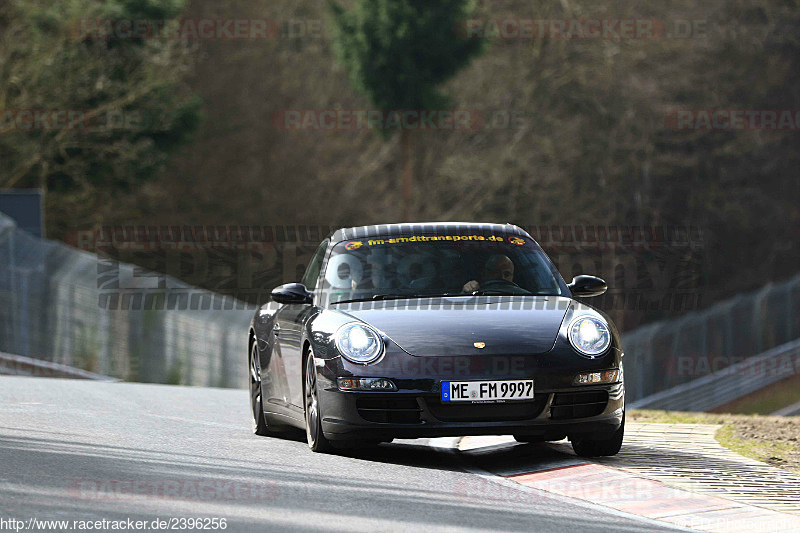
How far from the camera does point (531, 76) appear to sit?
44.7 metres

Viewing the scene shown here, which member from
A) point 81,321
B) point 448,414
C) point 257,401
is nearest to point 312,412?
point 448,414

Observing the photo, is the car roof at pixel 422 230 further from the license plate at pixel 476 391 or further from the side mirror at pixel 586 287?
the license plate at pixel 476 391

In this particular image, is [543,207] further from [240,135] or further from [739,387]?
[739,387]

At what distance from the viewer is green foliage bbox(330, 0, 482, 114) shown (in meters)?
41.0

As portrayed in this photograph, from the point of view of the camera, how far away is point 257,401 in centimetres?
1088

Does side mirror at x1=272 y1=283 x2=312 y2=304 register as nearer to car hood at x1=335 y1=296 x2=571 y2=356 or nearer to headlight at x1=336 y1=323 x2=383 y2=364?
car hood at x1=335 y1=296 x2=571 y2=356

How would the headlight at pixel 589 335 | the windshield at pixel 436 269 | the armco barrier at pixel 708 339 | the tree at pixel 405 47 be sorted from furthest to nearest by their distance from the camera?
the tree at pixel 405 47
the armco barrier at pixel 708 339
the windshield at pixel 436 269
the headlight at pixel 589 335

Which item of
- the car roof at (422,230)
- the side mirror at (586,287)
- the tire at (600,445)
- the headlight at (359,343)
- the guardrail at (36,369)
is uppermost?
the car roof at (422,230)

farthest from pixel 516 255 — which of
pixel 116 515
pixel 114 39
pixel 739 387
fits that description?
pixel 114 39

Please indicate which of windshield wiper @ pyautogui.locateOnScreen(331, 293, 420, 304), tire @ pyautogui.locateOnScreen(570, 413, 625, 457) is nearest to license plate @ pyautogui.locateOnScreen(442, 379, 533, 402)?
tire @ pyautogui.locateOnScreen(570, 413, 625, 457)

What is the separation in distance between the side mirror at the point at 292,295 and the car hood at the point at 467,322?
0.53 m

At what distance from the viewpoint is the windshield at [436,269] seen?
9539 millimetres

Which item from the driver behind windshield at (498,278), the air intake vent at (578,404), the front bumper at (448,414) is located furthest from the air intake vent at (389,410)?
the driver behind windshield at (498,278)

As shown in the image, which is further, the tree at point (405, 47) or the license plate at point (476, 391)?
the tree at point (405, 47)
